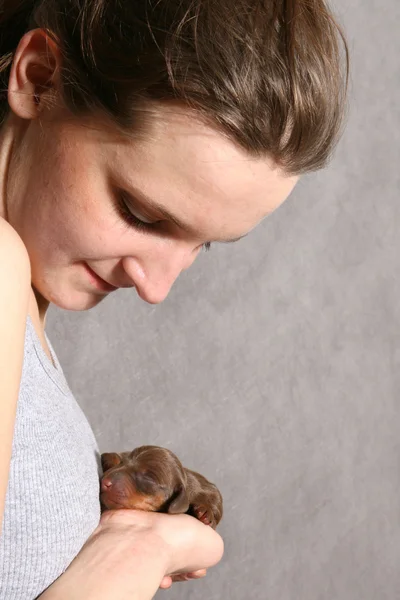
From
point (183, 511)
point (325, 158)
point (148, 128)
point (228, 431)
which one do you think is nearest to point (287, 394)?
point (228, 431)

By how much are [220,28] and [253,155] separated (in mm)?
153

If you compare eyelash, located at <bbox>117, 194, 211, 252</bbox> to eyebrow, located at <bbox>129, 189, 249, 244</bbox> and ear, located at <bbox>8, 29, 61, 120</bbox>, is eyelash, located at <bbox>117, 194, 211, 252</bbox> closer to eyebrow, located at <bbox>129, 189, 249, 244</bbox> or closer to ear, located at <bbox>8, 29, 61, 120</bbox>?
eyebrow, located at <bbox>129, 189, 249, 244</bbox>

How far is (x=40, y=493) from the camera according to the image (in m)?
1.08

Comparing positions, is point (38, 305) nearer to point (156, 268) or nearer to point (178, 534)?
point (156, 268)

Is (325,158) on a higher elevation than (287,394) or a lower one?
higher

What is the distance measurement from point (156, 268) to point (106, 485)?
15.3 inches

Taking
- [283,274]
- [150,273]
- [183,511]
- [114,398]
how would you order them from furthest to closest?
1. [283,274]
2. [114,398]
3. [183,511]
4. [150,273]

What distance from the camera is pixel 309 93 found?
1073 millimetres

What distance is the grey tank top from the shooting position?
3.46ft

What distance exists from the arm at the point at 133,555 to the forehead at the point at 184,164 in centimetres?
49

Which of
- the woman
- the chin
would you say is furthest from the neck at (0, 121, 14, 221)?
the chin

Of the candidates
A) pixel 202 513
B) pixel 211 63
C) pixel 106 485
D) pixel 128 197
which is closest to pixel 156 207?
pixel 128 197

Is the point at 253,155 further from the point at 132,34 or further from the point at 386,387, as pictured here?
the point at 386,387

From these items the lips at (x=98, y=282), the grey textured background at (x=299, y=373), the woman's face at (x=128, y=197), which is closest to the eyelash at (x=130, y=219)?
the woman's face at (x=128, y=197)
